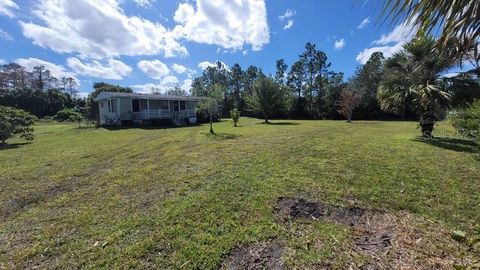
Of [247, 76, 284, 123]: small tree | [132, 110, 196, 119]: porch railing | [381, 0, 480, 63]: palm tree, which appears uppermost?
[247, 76, 284, 123]: small tree

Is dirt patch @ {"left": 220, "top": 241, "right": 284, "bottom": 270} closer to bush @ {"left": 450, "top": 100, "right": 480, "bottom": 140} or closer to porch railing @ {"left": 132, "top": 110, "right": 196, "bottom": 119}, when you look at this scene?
bush @ {"left": 450, "top": 100, "right": 480, "bottom": 140}

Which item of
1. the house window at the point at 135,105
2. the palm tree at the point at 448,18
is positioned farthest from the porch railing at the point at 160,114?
the palm tree at the point at 448,18

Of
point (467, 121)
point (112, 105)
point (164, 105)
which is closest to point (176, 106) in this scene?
point (164, 105)

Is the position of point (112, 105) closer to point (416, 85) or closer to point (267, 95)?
point (267, 95)

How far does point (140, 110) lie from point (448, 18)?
2605 cm

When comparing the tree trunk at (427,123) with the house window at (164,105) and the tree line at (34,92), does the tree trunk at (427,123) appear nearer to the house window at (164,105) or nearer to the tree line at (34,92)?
the house window at (164,105)

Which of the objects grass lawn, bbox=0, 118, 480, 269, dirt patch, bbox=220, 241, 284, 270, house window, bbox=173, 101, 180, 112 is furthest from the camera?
house window, bbox=173, 101, 180, 112

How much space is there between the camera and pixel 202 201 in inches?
180

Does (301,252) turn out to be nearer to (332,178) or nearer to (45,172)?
(332,178)

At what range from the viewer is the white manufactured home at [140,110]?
950 inches

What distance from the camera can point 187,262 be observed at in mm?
2883

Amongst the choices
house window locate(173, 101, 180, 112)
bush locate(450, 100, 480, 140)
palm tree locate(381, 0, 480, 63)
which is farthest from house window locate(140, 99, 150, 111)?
palm tree locate(381, 0, 480, 63)

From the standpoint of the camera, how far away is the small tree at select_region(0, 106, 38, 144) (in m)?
13.1

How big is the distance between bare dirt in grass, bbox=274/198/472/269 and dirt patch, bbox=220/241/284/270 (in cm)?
74
